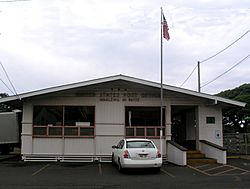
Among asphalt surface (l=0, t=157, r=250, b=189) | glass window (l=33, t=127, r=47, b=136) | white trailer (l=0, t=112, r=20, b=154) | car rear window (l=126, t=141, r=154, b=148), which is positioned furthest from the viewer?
white trailer (l=0, t=112, r=20, b=154)

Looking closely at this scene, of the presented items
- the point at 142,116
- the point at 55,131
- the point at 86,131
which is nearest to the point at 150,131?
the point at 142,116

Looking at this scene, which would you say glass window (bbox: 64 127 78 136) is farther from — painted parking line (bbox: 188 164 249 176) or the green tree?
the green tree

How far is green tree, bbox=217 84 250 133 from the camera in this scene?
52.5m

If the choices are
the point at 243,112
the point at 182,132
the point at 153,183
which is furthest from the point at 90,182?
the point at 243,112

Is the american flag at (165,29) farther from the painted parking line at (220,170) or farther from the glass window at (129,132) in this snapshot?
the painted parking line at (220,170)

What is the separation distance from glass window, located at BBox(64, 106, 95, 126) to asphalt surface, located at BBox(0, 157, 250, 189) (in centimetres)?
550

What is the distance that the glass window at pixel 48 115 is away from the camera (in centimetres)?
2409

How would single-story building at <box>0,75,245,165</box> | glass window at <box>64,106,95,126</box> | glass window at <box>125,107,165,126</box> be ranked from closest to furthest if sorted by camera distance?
single-story building at <box>0,75,245,165</box> → glass window at <box>64,106,95,126</box> → glass window at <box>125,107,165,126</box>

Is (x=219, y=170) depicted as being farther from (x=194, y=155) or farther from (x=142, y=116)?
(x=142, y=116)

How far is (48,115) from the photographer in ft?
79.6

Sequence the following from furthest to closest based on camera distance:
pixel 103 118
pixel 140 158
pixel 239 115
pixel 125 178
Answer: pixel 239 115 → pixel 103 118 → pixel 140 158 → pixel 125 178

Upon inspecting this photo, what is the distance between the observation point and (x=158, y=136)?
2408 cm

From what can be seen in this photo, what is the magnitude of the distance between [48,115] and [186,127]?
932 cm

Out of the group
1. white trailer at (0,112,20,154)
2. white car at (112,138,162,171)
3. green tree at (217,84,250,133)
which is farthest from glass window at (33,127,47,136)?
green tree at (217,84,250,133)
